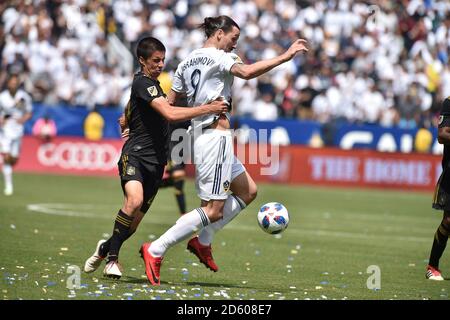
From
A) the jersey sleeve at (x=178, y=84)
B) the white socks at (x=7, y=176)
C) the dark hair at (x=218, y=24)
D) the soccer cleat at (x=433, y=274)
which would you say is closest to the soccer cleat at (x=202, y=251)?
the jersey sleeve at (x=178, y=84)

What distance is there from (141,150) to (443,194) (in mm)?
3753

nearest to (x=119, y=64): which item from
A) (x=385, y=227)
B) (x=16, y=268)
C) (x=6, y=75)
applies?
(x=6, y=75)

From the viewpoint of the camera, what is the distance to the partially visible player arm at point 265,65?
29.5 ft

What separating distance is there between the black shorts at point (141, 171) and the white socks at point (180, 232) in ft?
2.07

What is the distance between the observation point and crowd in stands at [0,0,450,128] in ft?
93.7

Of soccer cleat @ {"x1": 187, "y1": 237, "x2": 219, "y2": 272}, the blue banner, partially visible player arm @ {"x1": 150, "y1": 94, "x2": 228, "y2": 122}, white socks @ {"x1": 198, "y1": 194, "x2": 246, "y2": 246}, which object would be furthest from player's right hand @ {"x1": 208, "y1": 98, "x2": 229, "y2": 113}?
the blue banner

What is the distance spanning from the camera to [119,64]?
2988 cm

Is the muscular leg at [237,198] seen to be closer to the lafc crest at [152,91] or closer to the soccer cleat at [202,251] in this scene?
the soccer cleat at [202,251]

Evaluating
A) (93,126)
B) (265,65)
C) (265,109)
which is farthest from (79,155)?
(265,65)

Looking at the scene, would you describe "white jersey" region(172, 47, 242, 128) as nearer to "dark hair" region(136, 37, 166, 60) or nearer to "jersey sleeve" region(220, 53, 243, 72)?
"jersey sleeve" region(220, 53, 243, 72)

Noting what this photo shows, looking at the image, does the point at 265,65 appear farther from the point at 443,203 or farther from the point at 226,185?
the point at 443,203

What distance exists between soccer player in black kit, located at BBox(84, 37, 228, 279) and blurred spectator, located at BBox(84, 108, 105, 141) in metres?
17.7

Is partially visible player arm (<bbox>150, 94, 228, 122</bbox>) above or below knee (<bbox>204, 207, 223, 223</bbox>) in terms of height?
above
